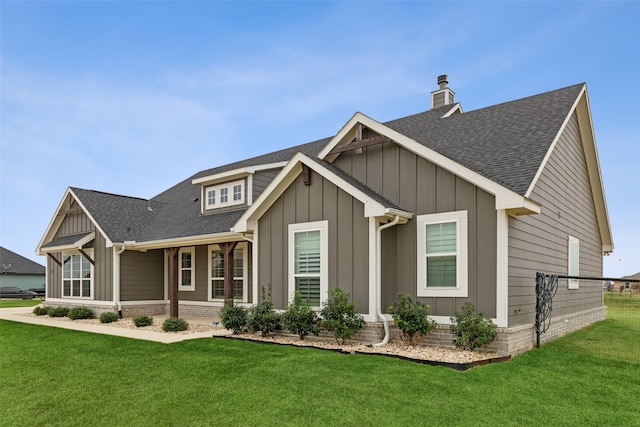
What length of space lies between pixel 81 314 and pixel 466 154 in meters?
13.7

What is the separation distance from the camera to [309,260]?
9.66 m

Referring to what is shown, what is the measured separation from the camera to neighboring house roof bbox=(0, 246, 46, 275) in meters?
40.7

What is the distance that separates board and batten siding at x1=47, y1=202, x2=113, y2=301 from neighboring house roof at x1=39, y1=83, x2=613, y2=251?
2.84 feet

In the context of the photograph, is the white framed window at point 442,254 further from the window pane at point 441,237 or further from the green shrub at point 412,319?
the green shrub at point 412,319

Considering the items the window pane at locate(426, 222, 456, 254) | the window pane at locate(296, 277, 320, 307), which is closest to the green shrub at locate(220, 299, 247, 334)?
the window pane at locate(296, 277, 320, 307)

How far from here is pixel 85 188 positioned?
18734 mm

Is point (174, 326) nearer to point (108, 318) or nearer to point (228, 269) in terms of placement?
point (228, 269)

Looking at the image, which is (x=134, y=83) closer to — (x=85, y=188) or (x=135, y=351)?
(x=85, y=188)

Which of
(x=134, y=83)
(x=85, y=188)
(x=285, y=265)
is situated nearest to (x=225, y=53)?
(x=134, y=83)

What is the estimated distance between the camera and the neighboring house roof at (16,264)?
40.7 m

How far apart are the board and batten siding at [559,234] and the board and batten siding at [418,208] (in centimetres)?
51

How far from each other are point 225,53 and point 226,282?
8.89 metres

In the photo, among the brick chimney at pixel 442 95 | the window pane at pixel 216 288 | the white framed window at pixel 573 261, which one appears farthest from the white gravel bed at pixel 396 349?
the brick chimney at pixel 442 95

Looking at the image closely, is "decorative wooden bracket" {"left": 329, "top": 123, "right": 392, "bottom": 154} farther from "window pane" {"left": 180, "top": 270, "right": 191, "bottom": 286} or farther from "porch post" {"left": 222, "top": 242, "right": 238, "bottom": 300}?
"window pane" {"left": 180, "top": 270, "right": 191, "bottom": 286}
